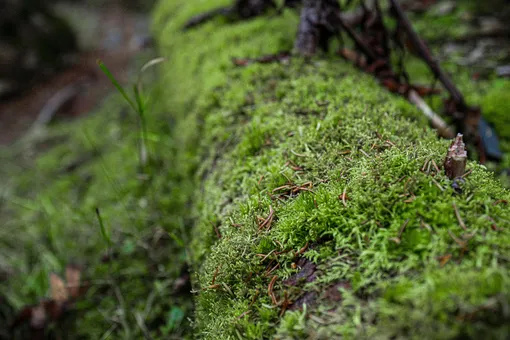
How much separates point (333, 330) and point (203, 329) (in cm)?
75

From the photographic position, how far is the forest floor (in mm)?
2570

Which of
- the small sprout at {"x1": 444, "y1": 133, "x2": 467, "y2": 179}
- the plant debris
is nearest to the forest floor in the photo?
the plant debris

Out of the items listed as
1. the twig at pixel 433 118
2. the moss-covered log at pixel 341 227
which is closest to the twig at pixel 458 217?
the moss-covered log at pixel 341 227

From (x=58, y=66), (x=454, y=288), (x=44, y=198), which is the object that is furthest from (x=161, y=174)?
(x=58, y=66)

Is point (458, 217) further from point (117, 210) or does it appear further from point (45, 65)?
point (45, 65)

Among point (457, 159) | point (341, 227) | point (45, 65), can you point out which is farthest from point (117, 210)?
point (45, 65)

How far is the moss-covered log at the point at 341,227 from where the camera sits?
1084 millimetres

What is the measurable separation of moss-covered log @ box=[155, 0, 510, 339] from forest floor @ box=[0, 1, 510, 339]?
2.21ft

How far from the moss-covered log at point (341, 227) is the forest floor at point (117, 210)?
26.5 inches

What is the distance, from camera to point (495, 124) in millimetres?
3041

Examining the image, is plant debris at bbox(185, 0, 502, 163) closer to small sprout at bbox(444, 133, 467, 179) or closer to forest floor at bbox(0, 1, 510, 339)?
forest floor at bbox(0, 1, 510, 339)

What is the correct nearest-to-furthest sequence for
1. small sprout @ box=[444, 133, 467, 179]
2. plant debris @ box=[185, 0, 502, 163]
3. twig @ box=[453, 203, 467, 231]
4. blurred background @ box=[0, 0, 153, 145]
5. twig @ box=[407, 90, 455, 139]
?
twig @ box=[453, 203, 467, 231]
small sprout @ box=[444, 133, 467, 179]
twig @ box=[407, 90, 455, 139]
plant debris @ box=[185, 0, 502, 163]
blurred background @ box=[0, 0, 153, 145]

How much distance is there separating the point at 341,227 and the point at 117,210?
2764 millimetres

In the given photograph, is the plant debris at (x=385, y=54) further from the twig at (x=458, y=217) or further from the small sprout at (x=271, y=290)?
the small sprout at (x=271, y=290)
